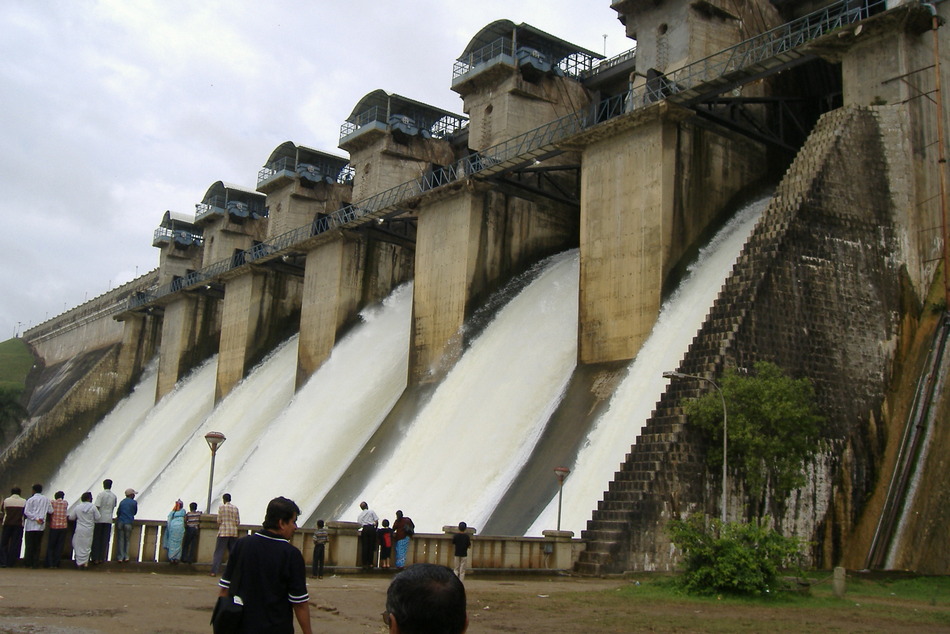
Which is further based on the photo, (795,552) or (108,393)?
(108,393)

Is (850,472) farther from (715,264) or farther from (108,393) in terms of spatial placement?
(108,393)

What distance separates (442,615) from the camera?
3.96 m

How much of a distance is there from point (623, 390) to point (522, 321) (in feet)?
29.0

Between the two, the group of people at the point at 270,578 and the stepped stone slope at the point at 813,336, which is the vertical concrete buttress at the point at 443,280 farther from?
the group of people at the point at 270,578

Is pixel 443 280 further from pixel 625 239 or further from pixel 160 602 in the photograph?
pixel 160 602

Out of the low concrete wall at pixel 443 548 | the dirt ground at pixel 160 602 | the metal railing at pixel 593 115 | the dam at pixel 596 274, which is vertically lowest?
the dirt ground at pixel 160 602

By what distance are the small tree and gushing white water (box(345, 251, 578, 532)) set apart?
740 cm

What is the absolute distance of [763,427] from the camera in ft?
73.3

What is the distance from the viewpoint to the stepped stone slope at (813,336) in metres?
22.0

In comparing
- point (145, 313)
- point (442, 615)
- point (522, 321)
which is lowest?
point (442, 615)

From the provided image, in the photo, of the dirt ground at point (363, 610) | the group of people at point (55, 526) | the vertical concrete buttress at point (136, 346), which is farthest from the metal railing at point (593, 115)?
the group of people at point (55, 526)

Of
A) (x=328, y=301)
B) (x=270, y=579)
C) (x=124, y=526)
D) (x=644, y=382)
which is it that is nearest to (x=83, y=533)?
(x=124, y=526)

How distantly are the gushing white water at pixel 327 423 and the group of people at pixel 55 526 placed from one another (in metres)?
15.3

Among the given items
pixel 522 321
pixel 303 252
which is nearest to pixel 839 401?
pixel 522 321
